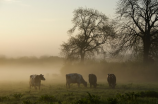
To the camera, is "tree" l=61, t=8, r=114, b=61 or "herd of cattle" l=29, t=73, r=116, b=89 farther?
"tree" l=61, t=8, r=114, b=61

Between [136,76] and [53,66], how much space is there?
72.9 meters

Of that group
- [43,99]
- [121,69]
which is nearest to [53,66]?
[121,69]

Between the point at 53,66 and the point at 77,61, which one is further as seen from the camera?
the point at 53,66

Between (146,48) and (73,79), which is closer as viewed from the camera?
(73,79)

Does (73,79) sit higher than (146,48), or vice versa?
(146,48)

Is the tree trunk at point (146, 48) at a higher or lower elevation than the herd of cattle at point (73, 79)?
higher

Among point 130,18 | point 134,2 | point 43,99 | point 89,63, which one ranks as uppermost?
point 134,2

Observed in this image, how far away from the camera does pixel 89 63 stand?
44.8 metres

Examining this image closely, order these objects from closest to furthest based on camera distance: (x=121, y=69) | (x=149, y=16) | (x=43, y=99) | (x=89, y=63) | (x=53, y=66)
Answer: (x=43, y=99), (x=149, y=16), (x=121, y=69), (x=89, y=63), (x=53, y=66)

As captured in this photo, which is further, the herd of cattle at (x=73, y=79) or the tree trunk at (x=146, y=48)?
the tree trunk at (x=146, y=48)

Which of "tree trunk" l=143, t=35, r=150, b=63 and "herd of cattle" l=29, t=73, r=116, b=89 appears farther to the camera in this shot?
"tree trunk" l=143, t=35, r=150, b=63

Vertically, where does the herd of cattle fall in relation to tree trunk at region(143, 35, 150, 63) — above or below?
below

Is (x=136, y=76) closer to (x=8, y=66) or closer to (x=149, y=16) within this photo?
(x=149, y=16)

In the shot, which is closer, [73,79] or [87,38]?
[73,79]
